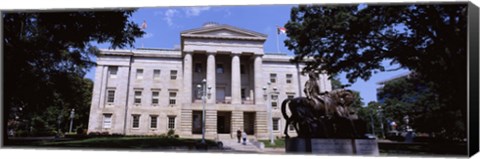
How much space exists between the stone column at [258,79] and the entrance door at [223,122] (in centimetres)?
271

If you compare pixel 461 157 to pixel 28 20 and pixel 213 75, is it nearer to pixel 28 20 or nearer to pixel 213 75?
pixel 28 20

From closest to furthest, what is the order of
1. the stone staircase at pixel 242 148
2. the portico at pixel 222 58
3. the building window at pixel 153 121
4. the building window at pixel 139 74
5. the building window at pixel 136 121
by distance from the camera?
the stone staircase at pixel 242 148, the portico at pixel 222 58, the building window at pixel 136 121, the building window at pixel 153 121, the building window at pixel 139 74

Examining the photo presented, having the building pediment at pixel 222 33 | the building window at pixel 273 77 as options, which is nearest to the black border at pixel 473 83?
the building pediment at pixel 222 33

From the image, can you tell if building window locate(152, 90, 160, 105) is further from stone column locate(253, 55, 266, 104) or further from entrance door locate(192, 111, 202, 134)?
stone column locate(253, 55, 266, 104)

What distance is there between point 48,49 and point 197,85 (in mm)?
16367

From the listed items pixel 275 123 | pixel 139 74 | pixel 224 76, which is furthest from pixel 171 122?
pixel 275 123

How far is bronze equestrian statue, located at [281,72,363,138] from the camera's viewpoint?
1050 centimetres

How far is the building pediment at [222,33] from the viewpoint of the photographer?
29.7 meters

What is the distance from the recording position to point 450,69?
11023 millimetres

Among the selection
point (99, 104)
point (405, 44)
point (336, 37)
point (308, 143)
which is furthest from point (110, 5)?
point (99, 104)

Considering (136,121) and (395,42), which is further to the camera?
(136,121)

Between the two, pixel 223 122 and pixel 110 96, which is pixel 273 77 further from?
pixel 110 96

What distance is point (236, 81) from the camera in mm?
30922

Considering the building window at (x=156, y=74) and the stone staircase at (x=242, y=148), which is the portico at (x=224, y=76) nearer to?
the building window at (x=156, y=74)
